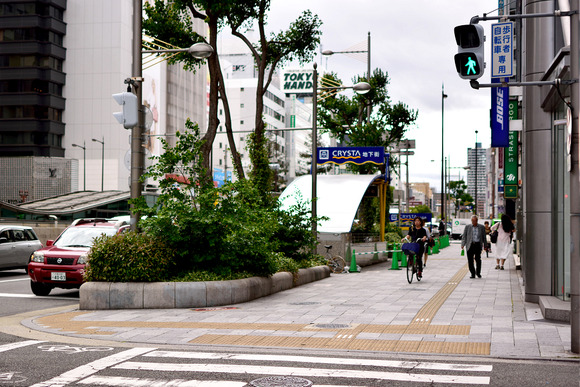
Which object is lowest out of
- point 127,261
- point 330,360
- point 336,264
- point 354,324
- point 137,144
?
point 336,264

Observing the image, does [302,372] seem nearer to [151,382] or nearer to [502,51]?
[151,382]

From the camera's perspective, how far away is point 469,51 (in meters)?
9.24

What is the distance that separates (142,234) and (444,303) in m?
6.02

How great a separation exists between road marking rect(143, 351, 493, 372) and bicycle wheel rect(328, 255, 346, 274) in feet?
48.4

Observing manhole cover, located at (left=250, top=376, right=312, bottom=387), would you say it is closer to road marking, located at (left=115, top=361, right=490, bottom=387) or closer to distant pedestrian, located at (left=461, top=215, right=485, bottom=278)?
road marking, located at (left=115, top=361, right=490, bottom=387)

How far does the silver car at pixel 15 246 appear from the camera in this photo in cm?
2059

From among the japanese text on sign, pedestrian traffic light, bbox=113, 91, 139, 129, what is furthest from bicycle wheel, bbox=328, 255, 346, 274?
pedestrian traffic light, bbox=113, 91, 139, 129

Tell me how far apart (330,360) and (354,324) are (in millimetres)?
2882

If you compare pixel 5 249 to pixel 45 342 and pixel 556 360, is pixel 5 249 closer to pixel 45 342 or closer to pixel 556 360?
pixel 45 342

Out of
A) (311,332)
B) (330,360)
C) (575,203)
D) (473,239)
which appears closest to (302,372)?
(330,360)

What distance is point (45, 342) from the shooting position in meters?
8.73

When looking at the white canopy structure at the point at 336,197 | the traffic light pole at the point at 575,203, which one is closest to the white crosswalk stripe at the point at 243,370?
the traffic light pole at the point at 575,203

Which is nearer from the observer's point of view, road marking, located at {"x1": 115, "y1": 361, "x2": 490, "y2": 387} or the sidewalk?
road marking, located at {"x1": 115, "y1": 361, "x2": 490, "y2": 387}

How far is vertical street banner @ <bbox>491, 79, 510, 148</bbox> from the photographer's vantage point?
55.6 feet
